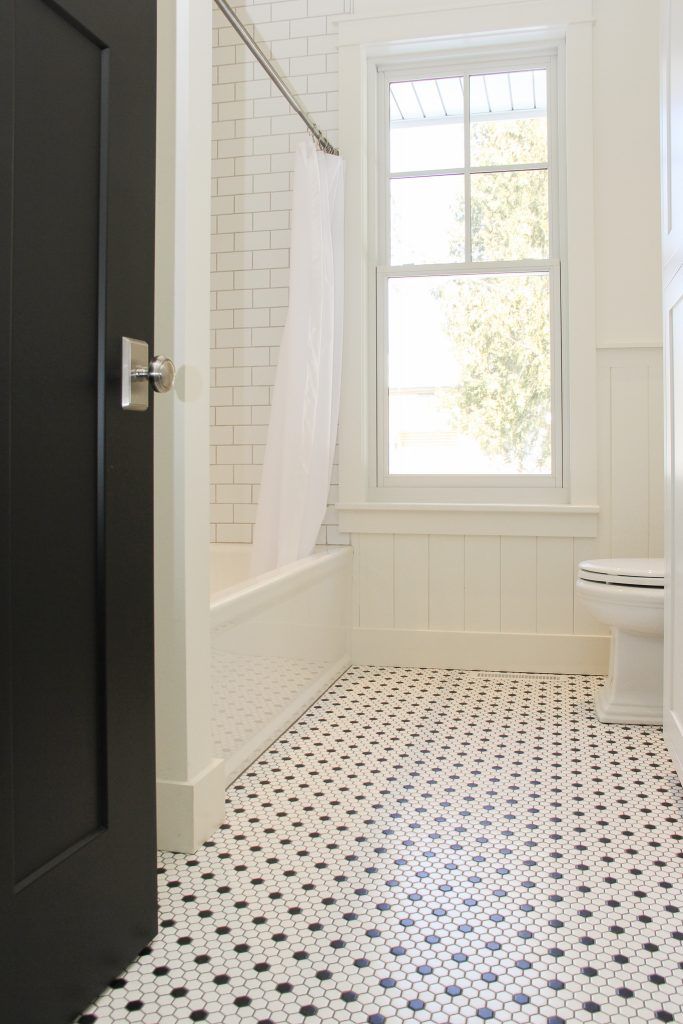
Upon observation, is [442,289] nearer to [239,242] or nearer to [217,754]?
[239,242]

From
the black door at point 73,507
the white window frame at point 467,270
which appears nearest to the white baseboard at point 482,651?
the white window frame at point 467,270

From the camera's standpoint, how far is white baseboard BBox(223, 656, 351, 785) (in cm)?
238

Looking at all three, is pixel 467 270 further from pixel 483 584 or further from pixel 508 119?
pixel 483 584

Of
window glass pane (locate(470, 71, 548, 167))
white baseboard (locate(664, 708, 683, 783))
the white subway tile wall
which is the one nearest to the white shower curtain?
the white subway tile wall

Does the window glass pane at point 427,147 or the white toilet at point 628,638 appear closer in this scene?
the white toilet at point 628,638

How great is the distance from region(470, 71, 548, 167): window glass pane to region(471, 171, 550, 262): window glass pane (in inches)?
3.0

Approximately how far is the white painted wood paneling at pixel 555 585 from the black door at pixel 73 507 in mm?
2344

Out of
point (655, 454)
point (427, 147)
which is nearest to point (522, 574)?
point (655, 454)

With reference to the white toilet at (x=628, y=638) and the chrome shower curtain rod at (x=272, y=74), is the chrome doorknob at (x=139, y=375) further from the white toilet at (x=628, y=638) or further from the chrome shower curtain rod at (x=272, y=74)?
the white toilet at (x=628, y=638)

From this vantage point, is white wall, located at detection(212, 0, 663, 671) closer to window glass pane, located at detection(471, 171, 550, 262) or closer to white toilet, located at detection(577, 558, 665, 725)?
window glass pane, located at detection(471, 171, 550, 262)

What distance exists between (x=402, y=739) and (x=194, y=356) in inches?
55.2

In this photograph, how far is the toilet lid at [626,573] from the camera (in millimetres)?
2773

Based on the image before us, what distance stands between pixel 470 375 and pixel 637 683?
1501 mm

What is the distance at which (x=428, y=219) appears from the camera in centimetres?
380
